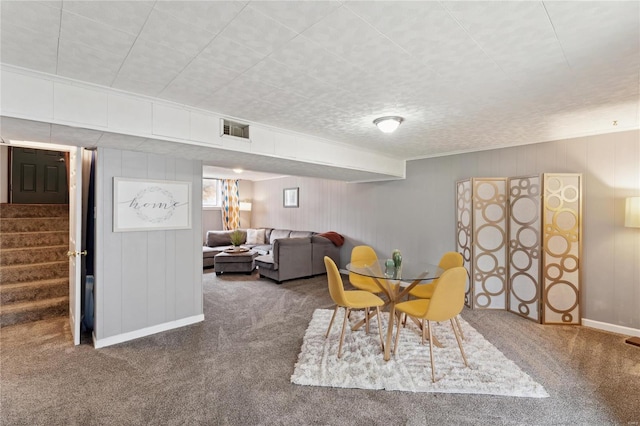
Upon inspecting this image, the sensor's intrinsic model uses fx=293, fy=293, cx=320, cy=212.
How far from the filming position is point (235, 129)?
314cm

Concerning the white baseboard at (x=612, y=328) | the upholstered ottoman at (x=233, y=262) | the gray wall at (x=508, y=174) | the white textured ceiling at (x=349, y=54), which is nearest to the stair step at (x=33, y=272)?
the upholstered ottoman at (x=233, y=262)

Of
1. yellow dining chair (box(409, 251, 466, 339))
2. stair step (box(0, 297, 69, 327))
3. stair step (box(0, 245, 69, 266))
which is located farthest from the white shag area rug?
stair step (box(0, 245, 69, 266))

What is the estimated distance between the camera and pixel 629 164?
10.9 ft

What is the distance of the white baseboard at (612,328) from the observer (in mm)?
3313

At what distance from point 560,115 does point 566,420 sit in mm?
2693

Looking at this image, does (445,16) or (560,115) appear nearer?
(445,16)

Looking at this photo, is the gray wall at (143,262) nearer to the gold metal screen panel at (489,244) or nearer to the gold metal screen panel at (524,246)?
the gold metal screen panel at (489,244)

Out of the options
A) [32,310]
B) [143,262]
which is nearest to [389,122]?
[143,262]

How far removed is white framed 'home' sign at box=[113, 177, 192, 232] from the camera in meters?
3.07

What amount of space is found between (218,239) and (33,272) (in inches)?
143

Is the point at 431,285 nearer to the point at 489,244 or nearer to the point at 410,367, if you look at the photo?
the point at 410,367

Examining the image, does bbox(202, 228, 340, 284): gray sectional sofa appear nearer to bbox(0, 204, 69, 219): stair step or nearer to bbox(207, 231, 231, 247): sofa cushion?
bbox(207, 231, 231, 247): sofa cushion

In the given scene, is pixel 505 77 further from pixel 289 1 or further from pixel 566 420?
pixel 566 420

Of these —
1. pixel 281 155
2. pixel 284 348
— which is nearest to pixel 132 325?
pixel 284 348
